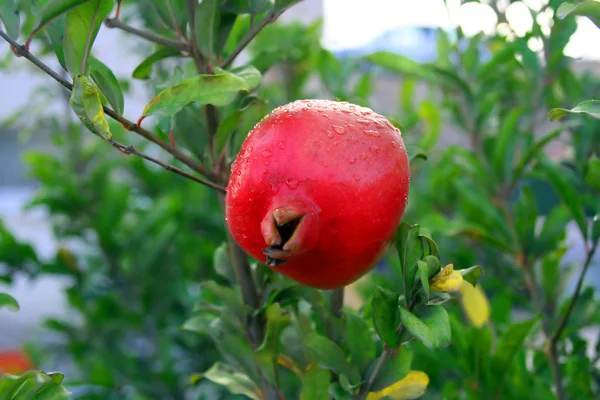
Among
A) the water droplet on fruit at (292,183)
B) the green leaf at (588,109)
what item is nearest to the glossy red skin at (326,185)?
the water droplet on fruit at (292,183)

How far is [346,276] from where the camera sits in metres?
0.37

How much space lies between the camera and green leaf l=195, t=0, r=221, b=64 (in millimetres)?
456

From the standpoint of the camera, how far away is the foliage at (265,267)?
405 millimetres

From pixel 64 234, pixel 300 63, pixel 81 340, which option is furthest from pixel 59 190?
pixel 300 63

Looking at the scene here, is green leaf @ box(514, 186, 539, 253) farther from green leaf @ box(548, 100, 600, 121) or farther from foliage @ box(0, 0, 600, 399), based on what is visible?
green leaf @ box(548, 100, 600, 121)

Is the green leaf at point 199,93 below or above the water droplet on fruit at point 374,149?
above

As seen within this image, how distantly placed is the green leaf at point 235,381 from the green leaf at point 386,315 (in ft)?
0.53

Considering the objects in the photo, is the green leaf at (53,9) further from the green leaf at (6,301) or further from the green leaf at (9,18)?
the green leaf at (6,301)

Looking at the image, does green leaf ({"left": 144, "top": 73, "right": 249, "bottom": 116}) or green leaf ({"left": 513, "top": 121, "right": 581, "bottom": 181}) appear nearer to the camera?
Answer: green leaf ({"left": 144, "top": 73, "right": 249, "bottom": 116})

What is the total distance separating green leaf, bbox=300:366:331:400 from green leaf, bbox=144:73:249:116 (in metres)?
0.21

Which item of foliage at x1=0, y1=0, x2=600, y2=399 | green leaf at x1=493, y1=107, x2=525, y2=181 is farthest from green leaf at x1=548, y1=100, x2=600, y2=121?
green leaf at x1=493, y1=107, x2=525, y2=181

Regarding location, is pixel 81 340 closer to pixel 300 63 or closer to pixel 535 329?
pixel 300 63

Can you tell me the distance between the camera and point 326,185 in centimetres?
33

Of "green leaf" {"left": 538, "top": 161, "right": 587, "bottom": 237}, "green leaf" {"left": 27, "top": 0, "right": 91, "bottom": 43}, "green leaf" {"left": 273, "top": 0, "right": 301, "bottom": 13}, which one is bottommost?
"green leaf" {"left": 538, "top": 161, "right": 587, "bottom": 237}
